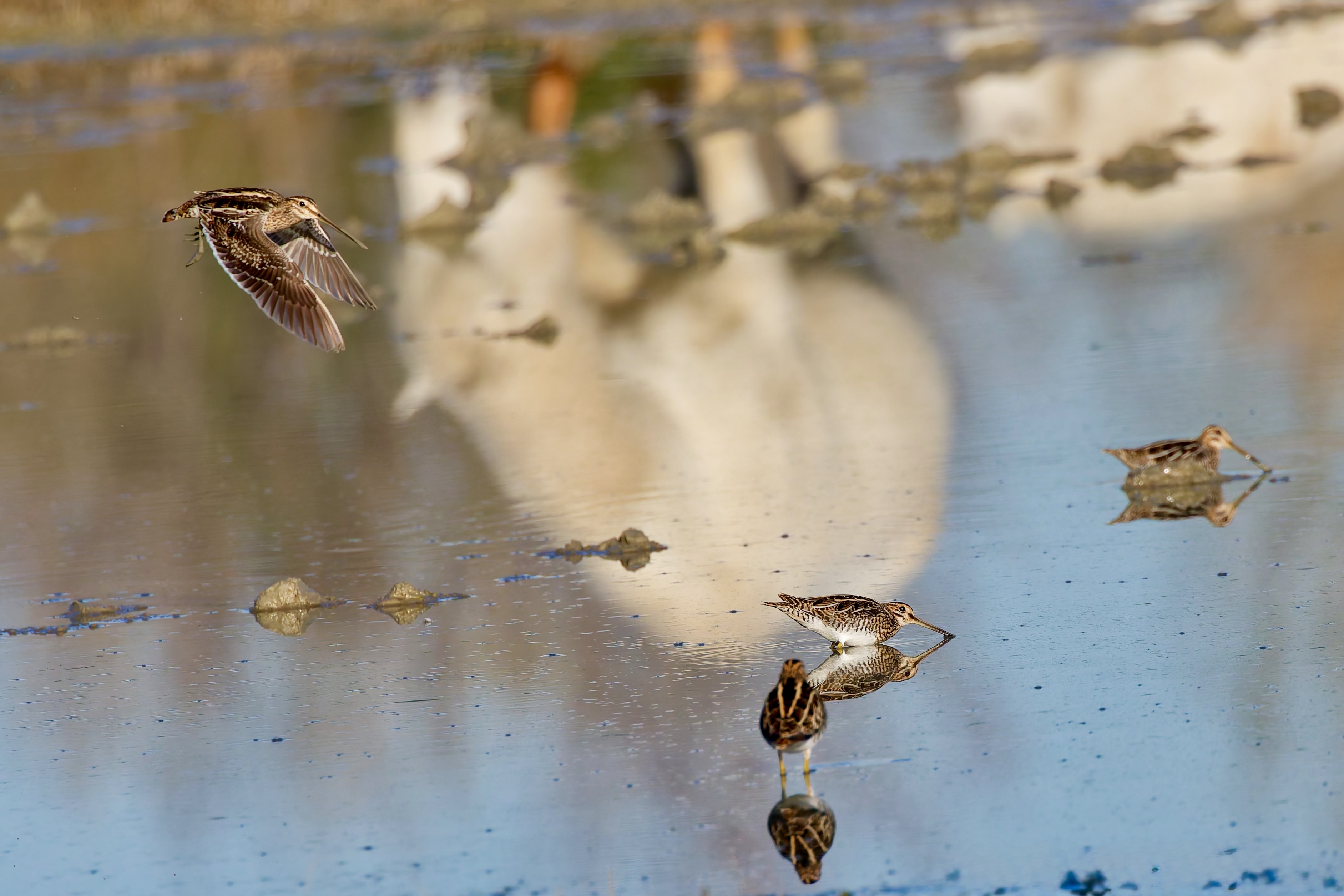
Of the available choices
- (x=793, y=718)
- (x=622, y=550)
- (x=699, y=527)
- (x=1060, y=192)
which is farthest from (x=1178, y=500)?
(x=1060, y=192)

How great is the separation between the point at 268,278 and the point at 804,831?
115 inches

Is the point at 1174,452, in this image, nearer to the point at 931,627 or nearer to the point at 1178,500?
the point at 1178,500

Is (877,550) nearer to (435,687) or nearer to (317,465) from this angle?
(435,687)

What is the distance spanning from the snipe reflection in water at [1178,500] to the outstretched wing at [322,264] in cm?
328

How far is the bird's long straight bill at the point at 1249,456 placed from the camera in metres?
9.15

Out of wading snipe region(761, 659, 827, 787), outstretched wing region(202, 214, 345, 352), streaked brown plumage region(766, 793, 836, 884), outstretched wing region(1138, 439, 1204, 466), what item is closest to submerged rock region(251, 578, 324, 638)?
outstretched wing region(202, 214, 345, 352)

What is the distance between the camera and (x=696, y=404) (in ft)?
37.8

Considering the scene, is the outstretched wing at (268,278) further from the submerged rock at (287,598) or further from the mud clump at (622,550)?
the mud clump at (622,550)

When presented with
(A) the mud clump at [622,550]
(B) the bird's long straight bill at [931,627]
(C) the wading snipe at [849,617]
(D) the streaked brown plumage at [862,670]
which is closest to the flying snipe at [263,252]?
(A) the mud clump at [622,550]

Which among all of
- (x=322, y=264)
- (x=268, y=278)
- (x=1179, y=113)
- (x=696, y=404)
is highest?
(x=1179, y=113)

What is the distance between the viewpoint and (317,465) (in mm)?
10945

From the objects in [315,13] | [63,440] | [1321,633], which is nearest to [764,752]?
[1321,633]

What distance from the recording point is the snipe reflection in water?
8750mm

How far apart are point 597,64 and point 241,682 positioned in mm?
23735
